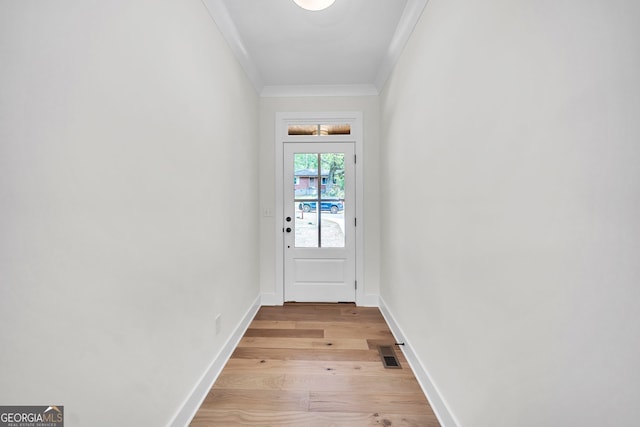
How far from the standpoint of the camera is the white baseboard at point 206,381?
1.47 metres

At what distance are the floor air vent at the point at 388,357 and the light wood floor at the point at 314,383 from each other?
4cm

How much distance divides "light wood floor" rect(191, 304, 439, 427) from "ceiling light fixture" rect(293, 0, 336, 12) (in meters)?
2.51

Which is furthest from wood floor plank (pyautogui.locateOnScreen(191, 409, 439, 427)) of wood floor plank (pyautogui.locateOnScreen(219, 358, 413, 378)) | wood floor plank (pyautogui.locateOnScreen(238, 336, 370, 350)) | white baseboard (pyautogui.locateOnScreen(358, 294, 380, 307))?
white baseboard (pyautogui.locateOnScreen(358, 294, 380, 307))

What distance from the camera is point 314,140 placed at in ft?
10.9

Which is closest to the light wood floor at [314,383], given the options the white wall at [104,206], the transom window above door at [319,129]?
the white wall at [104,206]

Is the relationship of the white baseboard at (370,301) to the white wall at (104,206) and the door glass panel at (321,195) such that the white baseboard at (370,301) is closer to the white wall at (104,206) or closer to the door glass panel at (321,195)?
the door glass panel at (321,195)

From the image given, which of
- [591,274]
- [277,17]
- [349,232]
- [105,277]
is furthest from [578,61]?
[349,232]

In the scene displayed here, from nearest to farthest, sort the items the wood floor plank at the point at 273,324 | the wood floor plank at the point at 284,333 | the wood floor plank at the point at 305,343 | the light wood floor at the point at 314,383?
1. the light wood floor at the point at 314,383
2. the wood floor plank at the point at 305,343
3. the wood floor plank at the point at 284,333
4. the wood floor plank at the point at 273,324

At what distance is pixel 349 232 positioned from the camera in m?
3.34

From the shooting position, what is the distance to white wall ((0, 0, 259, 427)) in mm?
718

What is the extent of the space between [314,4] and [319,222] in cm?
212

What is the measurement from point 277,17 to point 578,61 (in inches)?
78.2

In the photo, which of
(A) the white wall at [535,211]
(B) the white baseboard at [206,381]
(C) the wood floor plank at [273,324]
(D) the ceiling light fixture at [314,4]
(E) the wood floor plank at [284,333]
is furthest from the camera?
(C) the wood floor plank at [273,324]

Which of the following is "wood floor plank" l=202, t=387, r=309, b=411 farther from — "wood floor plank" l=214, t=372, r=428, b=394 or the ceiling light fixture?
the ceiling light fixture
